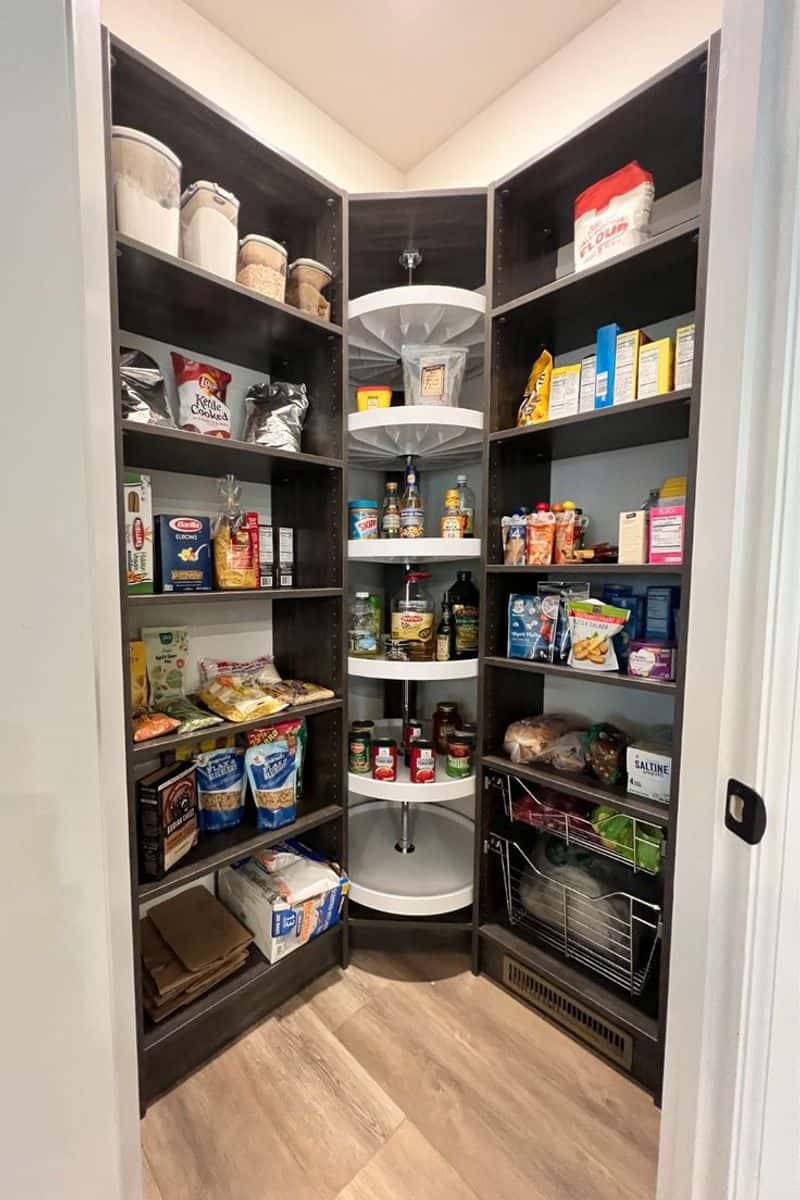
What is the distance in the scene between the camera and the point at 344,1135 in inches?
39.4

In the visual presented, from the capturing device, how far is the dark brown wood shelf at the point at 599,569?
40.1 inches

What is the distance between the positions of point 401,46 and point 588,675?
5.89 ft

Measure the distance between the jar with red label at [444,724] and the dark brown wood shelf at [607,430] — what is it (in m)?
0.88

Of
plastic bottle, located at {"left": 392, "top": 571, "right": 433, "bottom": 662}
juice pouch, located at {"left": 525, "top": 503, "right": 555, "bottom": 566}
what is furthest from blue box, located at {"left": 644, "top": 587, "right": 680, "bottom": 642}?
plastic bottle, located at {"left": 392, "top": 571, "right": 433, "bottom": 662}

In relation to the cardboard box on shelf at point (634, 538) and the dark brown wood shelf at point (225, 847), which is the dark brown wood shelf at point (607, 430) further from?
the dark brown wood shelf at point (225, 847)

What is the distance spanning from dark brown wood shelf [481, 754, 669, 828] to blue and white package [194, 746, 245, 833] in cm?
71

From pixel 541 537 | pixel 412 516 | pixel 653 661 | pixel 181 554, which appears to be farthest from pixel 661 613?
pixel 181 554

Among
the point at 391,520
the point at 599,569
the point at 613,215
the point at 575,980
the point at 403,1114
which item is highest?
the point at 613,215

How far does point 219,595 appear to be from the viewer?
3.68 ft

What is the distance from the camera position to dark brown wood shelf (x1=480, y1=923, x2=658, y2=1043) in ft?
3.67

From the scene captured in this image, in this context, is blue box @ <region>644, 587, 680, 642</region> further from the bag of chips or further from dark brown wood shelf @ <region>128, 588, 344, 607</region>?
the bag of chips

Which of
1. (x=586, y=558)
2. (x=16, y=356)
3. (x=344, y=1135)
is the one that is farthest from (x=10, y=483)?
(x=344, y=1135)

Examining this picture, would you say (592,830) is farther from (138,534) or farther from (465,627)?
(138,534)

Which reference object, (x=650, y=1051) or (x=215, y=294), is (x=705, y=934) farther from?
(x=215, y=294)
